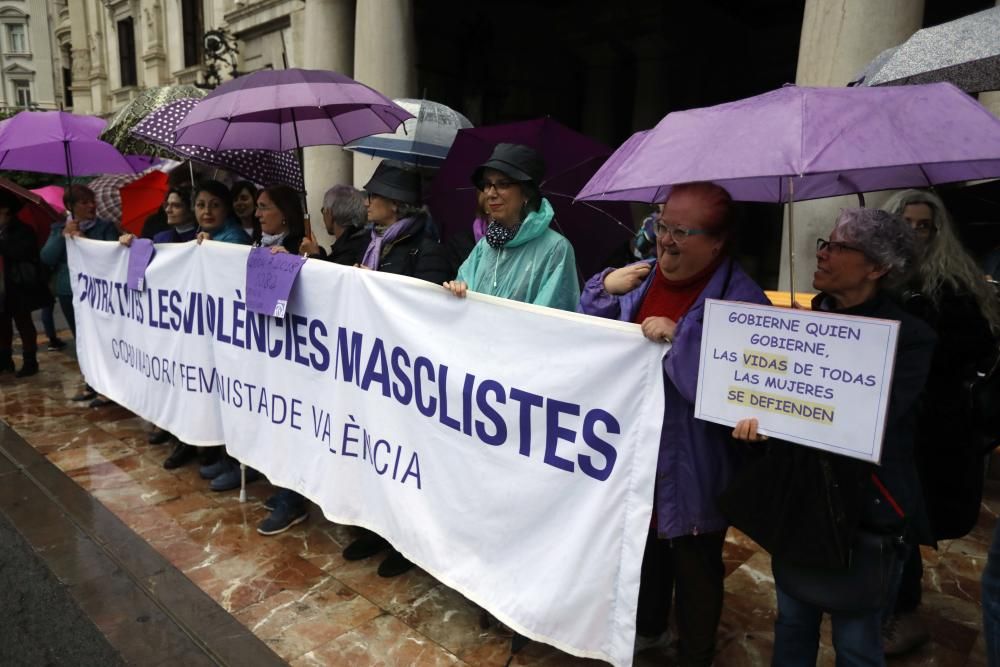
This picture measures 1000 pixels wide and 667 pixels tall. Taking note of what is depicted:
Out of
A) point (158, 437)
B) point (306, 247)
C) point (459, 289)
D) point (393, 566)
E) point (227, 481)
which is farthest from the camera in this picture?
point (158, 437)

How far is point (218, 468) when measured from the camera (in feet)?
13.7

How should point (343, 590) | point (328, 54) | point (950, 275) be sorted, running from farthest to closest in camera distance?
point (328, 54)
point (343, 590)
point (950, 275)

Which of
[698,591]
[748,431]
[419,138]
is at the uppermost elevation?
[419,138]

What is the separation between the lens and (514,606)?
243cm

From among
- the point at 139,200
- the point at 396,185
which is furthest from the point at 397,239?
the point at 139,200

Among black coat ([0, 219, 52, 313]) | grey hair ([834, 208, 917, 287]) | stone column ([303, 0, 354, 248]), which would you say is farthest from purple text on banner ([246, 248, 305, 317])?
stone column ([303, 0, 354, 248])

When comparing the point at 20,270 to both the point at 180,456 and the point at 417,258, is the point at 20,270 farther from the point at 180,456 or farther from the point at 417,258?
the point at 417,258

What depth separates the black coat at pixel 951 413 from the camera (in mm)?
2254

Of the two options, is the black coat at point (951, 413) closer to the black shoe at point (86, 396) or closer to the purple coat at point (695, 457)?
the purple coat at point (695, 457)

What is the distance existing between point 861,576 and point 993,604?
514 millimetres

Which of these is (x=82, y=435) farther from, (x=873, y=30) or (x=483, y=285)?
(x=873, y=30)

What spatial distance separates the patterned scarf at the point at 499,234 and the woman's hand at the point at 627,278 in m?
0.66

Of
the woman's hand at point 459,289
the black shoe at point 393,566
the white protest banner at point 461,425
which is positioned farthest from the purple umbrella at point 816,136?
the black shoe at point 393,566

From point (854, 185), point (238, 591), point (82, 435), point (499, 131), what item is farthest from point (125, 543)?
point (854, 185)
